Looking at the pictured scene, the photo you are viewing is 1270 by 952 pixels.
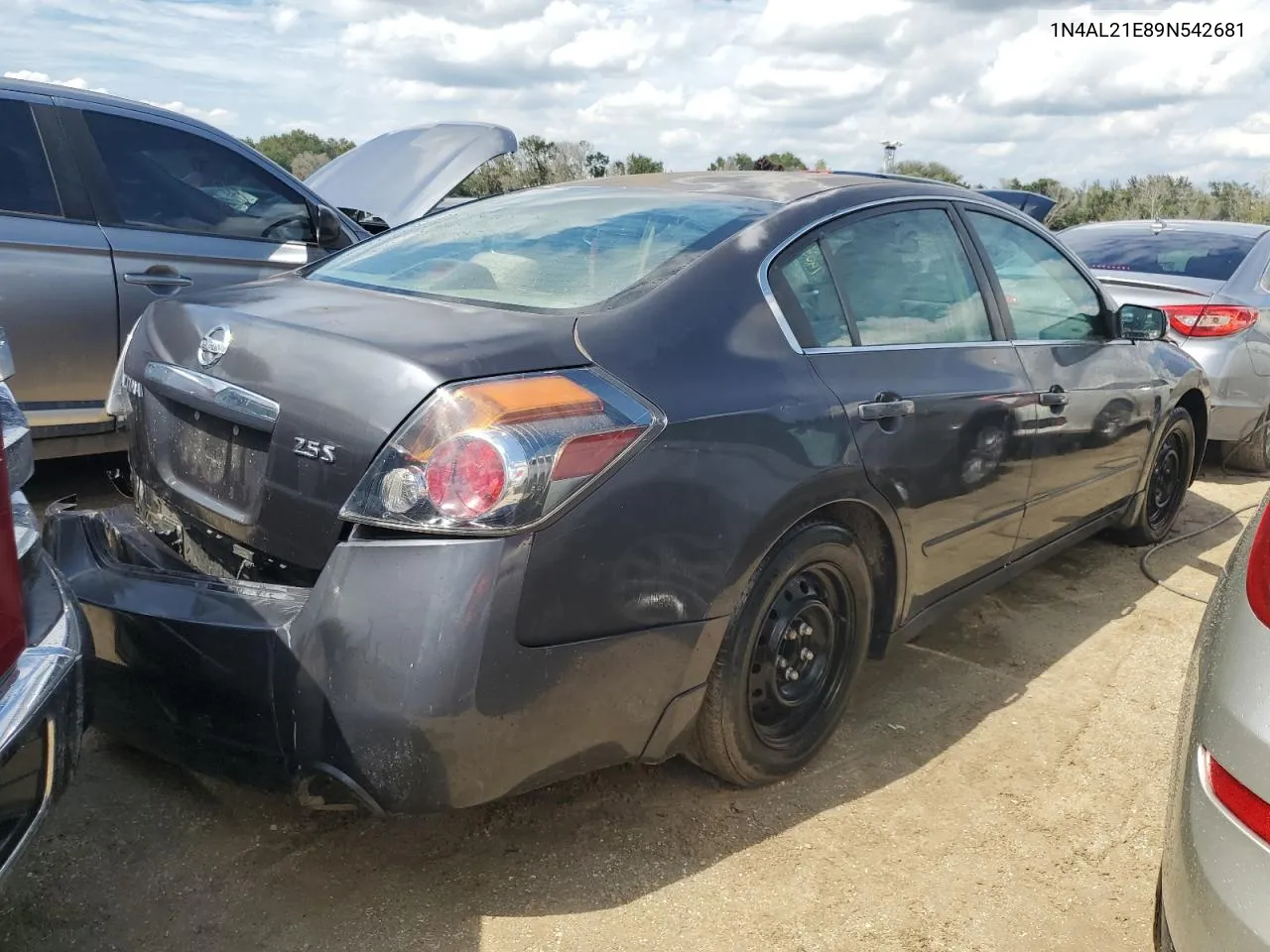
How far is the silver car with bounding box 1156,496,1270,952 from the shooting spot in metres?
1.58

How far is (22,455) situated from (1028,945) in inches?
89.6

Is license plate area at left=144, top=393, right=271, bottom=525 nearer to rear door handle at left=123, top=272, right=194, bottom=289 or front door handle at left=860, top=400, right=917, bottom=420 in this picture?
front door handle at left=860, top=400, right=917, bottom=420

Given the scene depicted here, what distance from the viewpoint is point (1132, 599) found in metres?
4.30

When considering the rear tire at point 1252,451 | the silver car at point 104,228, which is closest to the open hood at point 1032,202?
the rear tire at point 1252,451

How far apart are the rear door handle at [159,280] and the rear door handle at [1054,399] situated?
11.3 feet

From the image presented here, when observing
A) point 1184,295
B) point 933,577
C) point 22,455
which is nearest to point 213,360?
point 22,455

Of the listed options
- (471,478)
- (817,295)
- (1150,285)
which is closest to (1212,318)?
(1150,285)

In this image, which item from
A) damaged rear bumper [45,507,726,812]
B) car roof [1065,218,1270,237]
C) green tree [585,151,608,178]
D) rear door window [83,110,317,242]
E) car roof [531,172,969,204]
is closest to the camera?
damaged rear bumper [45,507,726,812]

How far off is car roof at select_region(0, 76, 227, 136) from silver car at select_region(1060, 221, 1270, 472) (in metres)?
4.82

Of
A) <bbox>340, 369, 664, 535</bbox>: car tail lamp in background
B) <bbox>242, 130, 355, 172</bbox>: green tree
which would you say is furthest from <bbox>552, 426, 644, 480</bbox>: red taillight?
<bbox>242, 130, 355, 172</bbox>: green tree

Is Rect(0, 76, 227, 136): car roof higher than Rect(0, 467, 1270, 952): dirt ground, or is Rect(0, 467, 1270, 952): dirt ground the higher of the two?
Rect(0, 76, 227, 136): car roof

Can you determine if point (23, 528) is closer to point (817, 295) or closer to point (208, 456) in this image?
point (208, 456)

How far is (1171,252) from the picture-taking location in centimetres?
643

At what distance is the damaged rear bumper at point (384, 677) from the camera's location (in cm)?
196
